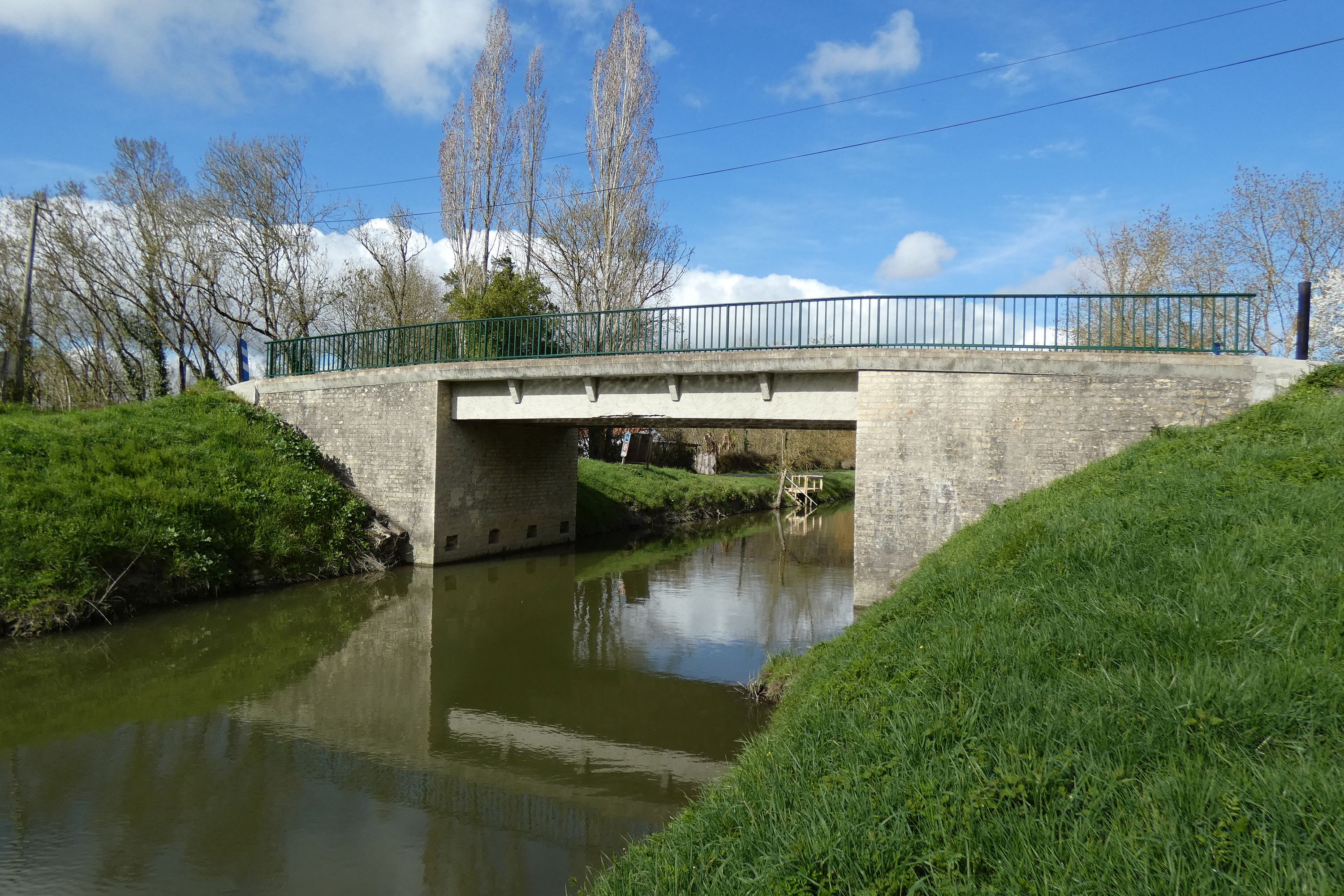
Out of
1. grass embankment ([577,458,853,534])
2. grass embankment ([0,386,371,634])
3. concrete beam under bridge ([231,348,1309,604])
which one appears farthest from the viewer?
grass embankment ([577,458,853,534])

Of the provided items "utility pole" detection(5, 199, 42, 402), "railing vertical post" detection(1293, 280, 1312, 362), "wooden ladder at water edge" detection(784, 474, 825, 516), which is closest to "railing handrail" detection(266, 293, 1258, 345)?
"railing vertical post" detection(1293, 280, 1312, 362)

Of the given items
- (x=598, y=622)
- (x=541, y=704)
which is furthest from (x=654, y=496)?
(x=541, y=704)

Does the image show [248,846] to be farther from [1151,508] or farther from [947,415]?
[947,415]

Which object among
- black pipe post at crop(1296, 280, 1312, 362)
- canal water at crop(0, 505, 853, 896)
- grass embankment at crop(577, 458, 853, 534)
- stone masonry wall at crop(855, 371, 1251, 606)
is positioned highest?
black pipe post at crop(1296, 280, 1312, 362)

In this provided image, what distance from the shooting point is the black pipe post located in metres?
10.7

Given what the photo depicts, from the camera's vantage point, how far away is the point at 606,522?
23016mm

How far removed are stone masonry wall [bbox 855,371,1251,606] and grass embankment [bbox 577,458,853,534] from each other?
38.5 feet

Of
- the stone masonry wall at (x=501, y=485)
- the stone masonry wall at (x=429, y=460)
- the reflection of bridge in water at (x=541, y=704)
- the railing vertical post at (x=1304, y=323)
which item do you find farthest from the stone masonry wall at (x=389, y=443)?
the railing vertical post at (x=1304, y=323)

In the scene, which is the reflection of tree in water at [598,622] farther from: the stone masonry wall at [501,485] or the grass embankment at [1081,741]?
the grass embankment at [1081,741]

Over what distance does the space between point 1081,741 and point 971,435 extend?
856cm

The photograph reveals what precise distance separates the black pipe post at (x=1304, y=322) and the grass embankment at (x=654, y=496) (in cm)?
1596

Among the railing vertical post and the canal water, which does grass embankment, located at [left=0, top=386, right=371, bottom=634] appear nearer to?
the canal water

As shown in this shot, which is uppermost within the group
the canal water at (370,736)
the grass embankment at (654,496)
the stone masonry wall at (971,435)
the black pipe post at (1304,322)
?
the black pipe post at (1304,322)

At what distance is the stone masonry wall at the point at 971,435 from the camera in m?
10.6
